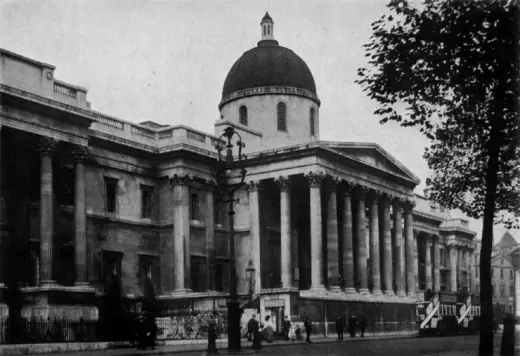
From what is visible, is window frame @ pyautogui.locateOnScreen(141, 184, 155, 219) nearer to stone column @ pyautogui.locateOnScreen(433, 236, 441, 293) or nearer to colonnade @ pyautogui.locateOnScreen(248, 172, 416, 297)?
colonnade @ pyautogui.locateOnScreen(248, 172, 416, 297)

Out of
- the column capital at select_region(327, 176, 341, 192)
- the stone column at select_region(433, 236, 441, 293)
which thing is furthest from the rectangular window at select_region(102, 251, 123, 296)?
the stone column at select_region(433, 236, 441, 293)

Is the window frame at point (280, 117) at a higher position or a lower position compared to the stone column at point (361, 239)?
higher

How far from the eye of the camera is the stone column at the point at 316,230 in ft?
141

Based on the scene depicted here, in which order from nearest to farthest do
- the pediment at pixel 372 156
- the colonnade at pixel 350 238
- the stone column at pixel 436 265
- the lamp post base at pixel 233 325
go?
the lamp post base at pixel 233 325 → the colonnade at pixel 350 238 → the pediment at pixel 372 156 → the stone column at pixel 436 265

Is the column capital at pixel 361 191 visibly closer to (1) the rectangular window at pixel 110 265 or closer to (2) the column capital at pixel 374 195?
(2) the column capital at pixel 374 195

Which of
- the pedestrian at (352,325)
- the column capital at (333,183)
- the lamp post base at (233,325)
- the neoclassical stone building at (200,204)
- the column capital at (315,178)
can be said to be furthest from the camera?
the column capital at (333,183)

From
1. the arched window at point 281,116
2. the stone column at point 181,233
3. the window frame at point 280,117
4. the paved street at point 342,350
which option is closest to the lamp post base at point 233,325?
the paved street at point 342,350

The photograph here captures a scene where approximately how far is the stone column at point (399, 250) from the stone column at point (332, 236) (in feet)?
28.4

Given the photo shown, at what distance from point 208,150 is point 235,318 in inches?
863

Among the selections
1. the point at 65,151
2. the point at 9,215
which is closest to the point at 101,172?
the point at 65,151

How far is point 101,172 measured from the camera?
40906 mm

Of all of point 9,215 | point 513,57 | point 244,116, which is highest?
point 244,116

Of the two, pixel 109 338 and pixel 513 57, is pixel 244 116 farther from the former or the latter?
pixel 513 57

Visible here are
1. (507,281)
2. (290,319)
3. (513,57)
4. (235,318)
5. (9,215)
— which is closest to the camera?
(513,57)
